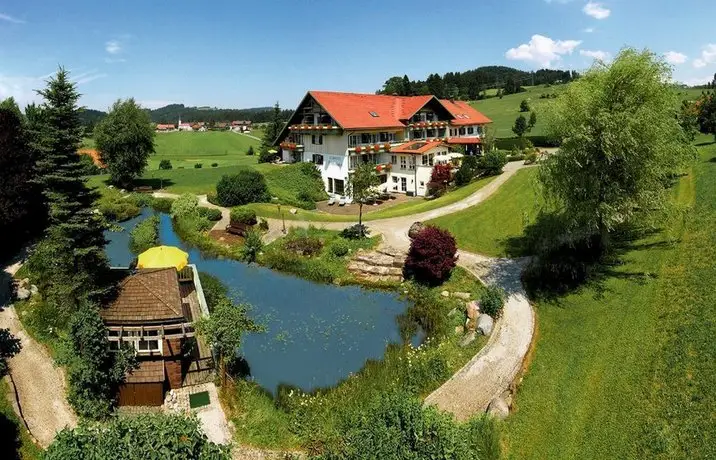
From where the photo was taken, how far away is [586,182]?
21719mm

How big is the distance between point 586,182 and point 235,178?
3332 centimetres

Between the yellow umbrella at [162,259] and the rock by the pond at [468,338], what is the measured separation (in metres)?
15.3

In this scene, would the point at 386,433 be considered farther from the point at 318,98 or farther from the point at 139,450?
the point at 318,98

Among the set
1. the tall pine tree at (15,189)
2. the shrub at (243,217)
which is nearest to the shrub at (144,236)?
the shrub at (243,217)

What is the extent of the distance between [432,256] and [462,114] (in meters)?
38.3

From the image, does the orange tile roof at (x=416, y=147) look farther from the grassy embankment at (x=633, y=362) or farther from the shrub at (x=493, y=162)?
the grassy embankment at (x=633, y=362)

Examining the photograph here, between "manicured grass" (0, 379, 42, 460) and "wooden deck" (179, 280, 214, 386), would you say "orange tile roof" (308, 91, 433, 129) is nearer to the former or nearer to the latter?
"wooden deck" (179, 280, 214, 386)

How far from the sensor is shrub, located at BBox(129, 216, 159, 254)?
117 ft

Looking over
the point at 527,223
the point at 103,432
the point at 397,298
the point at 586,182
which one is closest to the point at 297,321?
the point at 397,298

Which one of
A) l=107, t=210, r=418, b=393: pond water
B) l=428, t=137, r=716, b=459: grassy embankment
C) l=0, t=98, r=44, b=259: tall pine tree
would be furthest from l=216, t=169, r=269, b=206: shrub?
l=428, t=137, r=716, b=459: grassy embankment

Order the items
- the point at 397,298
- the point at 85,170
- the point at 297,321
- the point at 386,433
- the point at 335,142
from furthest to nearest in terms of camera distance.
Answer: the point at 335,142
the point at 397,298
the point at 297,321
the point at 85,170
the point at 386,433

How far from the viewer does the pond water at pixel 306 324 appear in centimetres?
1941

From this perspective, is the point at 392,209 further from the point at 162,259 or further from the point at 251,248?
the point at 162,259

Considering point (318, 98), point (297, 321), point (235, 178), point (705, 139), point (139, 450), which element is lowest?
point (297, 321)
